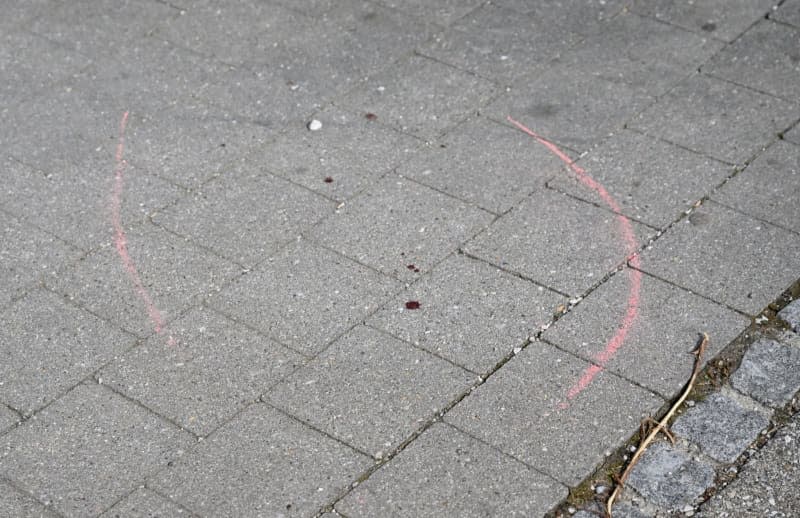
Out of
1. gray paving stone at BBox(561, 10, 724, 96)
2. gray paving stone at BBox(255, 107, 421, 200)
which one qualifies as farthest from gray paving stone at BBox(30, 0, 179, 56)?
gray paving stone at BBox(561, 10, 724, 96)

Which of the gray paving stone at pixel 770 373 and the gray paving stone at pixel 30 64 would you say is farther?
the gray paving stone at pixel 30 64

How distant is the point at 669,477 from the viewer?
4.38 meters

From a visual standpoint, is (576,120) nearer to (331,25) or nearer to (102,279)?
(331,25)

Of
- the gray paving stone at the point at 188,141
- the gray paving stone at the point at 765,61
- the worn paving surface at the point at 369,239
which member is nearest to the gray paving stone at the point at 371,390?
the worn paving surface at the point at 369,239

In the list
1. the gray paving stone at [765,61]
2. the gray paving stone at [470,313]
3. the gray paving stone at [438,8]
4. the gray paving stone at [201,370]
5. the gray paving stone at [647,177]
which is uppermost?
the gray paving stone at [765,61]

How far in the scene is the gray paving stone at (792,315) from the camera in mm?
5031

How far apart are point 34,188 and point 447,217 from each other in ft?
6.76

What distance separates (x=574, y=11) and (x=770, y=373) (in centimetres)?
322

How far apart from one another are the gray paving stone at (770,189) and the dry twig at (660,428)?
3.25ft

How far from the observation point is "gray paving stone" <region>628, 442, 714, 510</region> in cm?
431

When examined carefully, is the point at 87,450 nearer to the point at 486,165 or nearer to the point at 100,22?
the point at 486,165

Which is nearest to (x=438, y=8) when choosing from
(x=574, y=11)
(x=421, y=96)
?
(x=574, y=11)

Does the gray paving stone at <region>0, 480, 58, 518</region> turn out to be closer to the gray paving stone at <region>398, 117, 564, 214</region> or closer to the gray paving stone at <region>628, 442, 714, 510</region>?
the gray paving stone at <region>628, 442, 714, 510</region>

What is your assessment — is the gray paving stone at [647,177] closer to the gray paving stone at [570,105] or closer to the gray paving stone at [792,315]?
the gray paving stone at [570,105]
